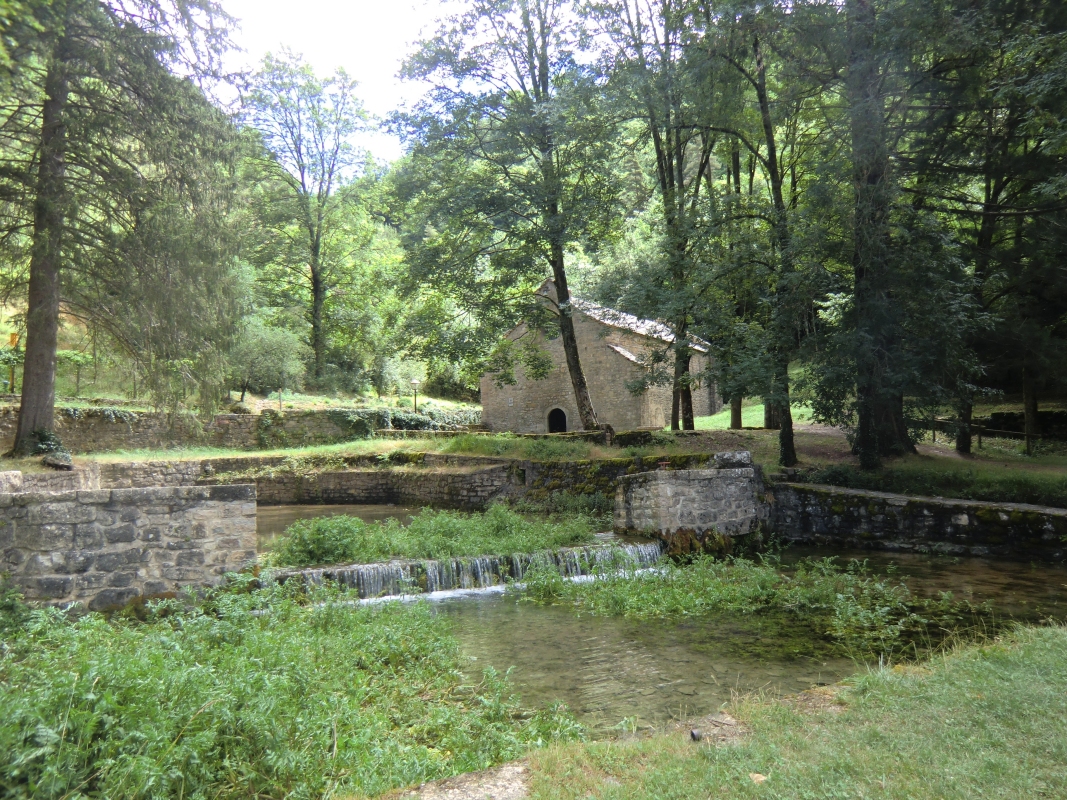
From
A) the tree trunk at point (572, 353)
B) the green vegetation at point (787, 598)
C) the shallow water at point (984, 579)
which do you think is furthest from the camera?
the tree trunk at point (572, 353)

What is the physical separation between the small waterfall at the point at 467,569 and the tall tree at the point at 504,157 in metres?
9.38

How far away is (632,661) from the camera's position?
5.84 meters

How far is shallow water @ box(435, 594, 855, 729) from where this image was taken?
16.1ft

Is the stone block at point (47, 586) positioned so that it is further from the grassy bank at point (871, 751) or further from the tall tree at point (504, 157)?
the tall tree at point (504, 157)

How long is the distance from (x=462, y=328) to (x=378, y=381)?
13788 millimetres

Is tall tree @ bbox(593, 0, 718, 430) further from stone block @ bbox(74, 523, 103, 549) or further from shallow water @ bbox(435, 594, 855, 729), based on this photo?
stone block @ bbox(74, 523, 103, 549)

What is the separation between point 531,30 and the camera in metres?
18.8

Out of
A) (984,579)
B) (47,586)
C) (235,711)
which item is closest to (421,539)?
(47,586)

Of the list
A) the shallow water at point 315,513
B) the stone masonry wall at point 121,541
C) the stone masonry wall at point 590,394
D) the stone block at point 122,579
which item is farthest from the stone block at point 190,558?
the stone masonry wall at point 590,394

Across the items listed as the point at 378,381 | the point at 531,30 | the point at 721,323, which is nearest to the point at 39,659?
the point at 721,323

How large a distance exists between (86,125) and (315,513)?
9.42m

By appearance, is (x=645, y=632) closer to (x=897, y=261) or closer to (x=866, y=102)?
(x=897, y=261)

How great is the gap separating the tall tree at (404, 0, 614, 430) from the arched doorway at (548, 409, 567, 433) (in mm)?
8626

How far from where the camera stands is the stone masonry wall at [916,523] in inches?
382
